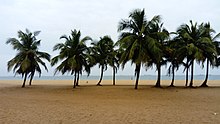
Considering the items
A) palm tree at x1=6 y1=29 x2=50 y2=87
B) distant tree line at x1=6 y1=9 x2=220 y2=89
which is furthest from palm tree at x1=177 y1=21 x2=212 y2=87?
palm tree at x1=6 y1=29 x2=50 y2=87

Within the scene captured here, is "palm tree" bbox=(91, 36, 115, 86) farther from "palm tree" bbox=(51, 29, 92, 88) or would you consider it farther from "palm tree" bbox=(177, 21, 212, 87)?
"palm tree" bbox=(177, 21, 212, 87)

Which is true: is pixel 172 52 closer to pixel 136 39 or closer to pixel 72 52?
pixel 136 39

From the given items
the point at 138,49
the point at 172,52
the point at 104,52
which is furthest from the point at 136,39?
the point at 104,52

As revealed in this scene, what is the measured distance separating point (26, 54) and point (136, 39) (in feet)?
43.9

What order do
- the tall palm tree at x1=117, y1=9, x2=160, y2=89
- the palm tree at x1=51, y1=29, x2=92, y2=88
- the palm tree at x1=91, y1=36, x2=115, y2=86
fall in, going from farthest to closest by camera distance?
1. the palm tree at x1=91, y1=36, x2=115, y2=86
2. the palm tree at x1=51, y1=29, x2=92, y2=88
3. the tall palm tree at x1=117, y1=9, x2=160, y2=89

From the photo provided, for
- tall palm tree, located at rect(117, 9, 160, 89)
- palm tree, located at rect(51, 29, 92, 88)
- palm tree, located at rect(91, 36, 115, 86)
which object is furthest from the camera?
palm tree, located at rect(91, 36, 115, 86)

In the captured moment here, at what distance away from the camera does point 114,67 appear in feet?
127

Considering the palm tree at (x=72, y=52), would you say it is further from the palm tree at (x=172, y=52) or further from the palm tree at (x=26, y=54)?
the palm tree at (x=172, y=52)

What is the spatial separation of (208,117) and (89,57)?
20.2 m

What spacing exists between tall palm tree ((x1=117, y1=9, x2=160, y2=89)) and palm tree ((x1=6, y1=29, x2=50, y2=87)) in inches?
441

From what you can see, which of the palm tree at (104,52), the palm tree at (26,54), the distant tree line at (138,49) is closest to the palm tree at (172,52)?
the distant tree line at (138,49)

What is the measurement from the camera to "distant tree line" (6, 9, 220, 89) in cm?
2605

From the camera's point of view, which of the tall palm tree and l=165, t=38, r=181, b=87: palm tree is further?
l=165, t=38, r=181, b=87: palm tree

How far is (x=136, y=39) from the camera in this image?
1019 inches
